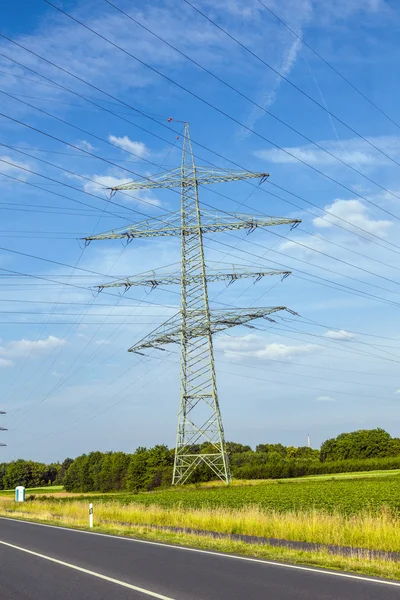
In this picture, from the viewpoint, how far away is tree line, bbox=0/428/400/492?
87.8 metres

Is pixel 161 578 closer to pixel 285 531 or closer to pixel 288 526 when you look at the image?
pixel 285 531

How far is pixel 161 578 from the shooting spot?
1066 centimetres

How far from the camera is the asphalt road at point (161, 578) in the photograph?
29.8ft

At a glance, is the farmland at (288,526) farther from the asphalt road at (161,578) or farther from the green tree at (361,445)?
the green tree at (361,445)

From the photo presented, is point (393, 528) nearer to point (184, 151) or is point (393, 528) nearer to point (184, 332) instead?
point (184, 332)

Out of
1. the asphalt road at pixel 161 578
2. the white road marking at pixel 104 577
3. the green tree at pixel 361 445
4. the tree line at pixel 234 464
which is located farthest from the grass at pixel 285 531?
the green tree at pixel 361 445

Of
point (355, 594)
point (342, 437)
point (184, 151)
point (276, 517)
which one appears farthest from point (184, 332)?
point (342, 437)

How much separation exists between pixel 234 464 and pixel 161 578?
138 meters

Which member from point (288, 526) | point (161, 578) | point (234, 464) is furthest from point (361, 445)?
point (161, 578)

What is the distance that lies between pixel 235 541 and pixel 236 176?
30183 mm

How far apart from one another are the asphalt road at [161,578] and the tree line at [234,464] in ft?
149

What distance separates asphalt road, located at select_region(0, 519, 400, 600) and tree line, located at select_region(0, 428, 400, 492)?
45.3 m

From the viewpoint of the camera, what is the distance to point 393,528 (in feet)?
52.0

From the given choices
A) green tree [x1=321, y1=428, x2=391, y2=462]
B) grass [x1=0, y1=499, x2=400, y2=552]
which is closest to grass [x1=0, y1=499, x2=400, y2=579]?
grass [x1=0, y1=499, x2=400, y2=552]
